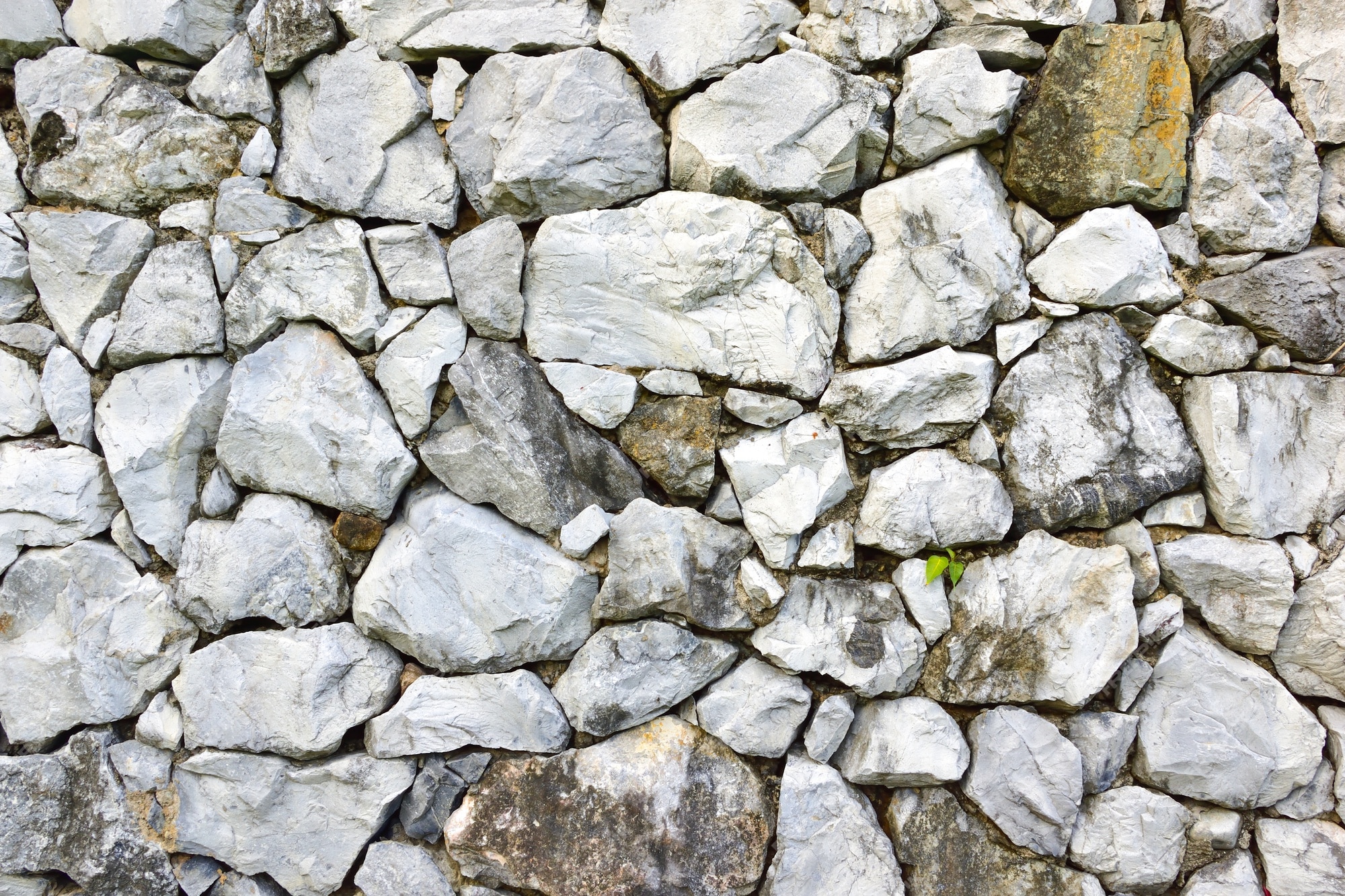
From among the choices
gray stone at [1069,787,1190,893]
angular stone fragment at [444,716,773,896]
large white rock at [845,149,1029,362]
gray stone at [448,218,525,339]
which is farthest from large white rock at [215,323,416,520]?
gray stone at [1069,787,1190,893]

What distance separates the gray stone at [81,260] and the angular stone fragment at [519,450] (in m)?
1.11

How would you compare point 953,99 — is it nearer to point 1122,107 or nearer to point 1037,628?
point 1122,107

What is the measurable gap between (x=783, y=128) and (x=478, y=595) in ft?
5.23

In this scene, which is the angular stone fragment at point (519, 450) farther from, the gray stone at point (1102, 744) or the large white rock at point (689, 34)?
the gray stone at point (1102, 744)

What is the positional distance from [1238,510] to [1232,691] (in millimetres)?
506

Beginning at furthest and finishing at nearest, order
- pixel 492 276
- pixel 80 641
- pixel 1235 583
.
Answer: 1. pixel 80 641
2. pixel 492 276
3. pixel 1235 583

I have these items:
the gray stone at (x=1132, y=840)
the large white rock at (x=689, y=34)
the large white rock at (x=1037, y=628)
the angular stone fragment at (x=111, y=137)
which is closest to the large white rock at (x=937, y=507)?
the large white rock at (x=1037, y=628)

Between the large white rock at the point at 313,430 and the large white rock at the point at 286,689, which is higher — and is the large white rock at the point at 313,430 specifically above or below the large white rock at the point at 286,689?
→ above

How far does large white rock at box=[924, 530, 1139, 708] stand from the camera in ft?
6.90

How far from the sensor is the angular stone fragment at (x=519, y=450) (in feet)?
7.22

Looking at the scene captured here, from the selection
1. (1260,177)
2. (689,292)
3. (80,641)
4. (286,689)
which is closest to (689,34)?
(689,292)

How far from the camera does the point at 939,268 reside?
7.06 ft

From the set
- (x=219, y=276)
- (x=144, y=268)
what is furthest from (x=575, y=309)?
(x=144, y=268)

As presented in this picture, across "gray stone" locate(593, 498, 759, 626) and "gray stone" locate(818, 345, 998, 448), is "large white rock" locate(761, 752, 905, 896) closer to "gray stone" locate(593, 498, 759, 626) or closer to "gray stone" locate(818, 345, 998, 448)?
"gray stone" locate(593, 498, 759, 626)
